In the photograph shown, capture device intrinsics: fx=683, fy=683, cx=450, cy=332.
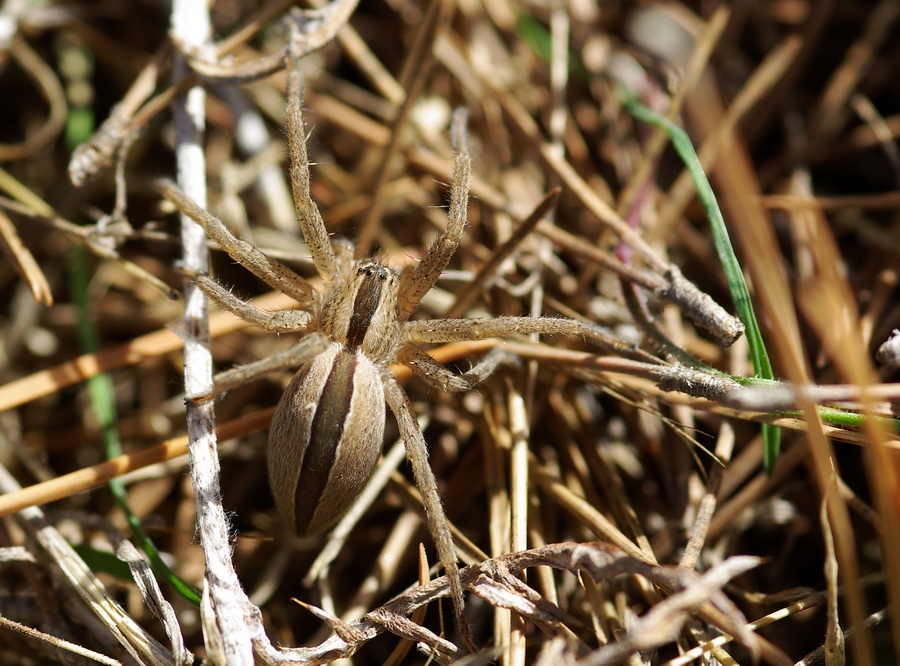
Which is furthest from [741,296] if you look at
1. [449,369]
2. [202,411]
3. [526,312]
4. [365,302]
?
[202,411]

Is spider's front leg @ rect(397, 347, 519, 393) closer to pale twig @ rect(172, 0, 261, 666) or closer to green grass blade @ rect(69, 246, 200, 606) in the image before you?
pale twig @ rect(172, 0, 261, 666)

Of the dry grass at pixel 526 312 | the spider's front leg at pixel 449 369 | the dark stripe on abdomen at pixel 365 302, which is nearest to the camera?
the dry grass at pixel 526 312

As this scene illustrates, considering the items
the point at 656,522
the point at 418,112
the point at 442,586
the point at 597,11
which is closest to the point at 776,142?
the point at 597,11

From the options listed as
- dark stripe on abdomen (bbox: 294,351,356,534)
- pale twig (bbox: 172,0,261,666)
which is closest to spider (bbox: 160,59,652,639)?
dark stripe on abdomen (bbox: 294,351,356,534)

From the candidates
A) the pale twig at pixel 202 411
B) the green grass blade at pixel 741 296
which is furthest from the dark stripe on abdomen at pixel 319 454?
the green grass blade at pixel 741 296

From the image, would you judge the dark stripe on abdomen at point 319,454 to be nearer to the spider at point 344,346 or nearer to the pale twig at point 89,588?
the spider at point 344,346

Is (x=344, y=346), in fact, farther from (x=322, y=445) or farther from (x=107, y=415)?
(x=107, y=415)

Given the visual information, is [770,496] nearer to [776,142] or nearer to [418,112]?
[776,142]
